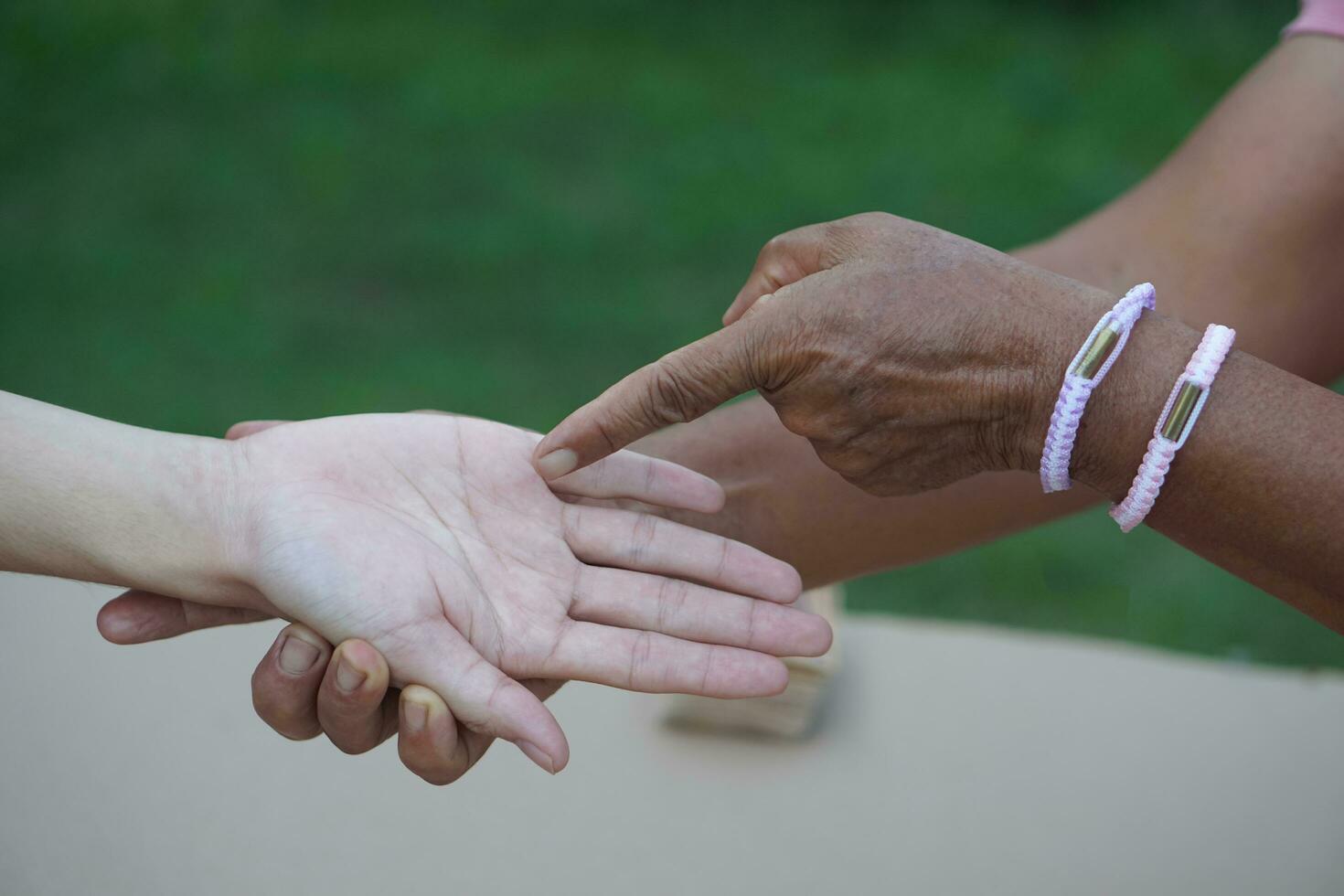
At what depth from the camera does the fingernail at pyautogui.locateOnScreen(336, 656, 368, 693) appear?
52.7 inches

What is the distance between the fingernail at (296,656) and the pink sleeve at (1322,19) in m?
1.61

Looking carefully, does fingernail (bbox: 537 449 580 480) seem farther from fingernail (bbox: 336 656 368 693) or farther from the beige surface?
the beige surface

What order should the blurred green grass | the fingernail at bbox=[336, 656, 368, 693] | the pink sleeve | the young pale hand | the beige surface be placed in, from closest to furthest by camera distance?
the fingernail at bbox=[336, 656, 368, 693]
the young pale hand
the beige surface
the pink sleeve
the blurred green grass

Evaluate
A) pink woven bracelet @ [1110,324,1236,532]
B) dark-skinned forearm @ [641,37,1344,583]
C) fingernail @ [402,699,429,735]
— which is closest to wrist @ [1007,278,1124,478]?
pink woven bracelet @ [1110,324,1236,532]

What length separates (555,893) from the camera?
1644mm

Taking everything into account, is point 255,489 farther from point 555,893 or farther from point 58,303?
point 58,303

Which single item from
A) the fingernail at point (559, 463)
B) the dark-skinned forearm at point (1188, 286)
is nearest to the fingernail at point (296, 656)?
the fingernail at point (559, 463)

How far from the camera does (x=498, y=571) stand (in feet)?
5.27

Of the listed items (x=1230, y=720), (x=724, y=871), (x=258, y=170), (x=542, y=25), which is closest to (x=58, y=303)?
(x=258, y=170)

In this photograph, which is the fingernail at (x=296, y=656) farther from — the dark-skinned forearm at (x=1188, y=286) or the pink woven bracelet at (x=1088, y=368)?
the pink woven bracelet at (x=1088, y=368)

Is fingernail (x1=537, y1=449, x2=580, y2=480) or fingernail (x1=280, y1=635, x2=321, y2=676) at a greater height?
fingernail (x1=537, y1=449, x2=580, y2=480)

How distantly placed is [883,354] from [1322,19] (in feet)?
3.22

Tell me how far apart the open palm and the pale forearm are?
69 millimetres

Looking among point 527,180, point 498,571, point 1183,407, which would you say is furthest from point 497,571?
point 527,180
